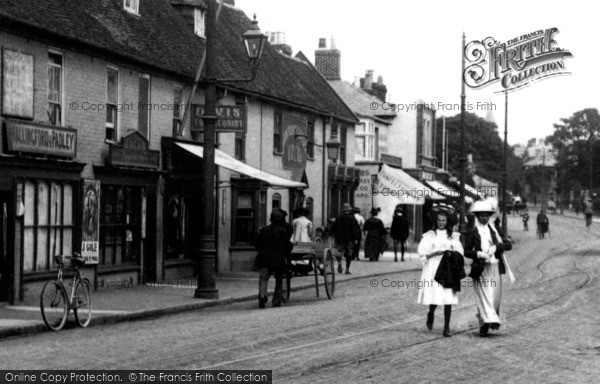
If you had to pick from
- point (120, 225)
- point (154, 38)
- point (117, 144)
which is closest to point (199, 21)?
point (154, 38)

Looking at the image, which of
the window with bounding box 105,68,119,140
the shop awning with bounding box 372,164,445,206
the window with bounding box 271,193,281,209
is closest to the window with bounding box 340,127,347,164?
the shop awning with bounding box 372,164,445,206

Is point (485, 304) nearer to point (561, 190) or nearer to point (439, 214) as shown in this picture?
point (439, 214)

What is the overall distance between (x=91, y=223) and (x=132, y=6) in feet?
23.5

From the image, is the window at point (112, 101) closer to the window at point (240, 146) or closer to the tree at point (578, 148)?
the window at point (240, 146)

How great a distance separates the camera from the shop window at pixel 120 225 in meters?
23.7

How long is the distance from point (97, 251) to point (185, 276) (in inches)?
218

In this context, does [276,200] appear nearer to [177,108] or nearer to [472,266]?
[177,108]

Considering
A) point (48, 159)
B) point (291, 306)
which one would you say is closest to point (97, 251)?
point (48, 159)

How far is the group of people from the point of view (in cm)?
1470

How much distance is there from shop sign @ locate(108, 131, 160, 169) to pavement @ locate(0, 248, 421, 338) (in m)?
2.80

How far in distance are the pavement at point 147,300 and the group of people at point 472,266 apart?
5353 mm

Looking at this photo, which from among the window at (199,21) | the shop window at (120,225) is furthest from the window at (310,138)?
the shop window at (120,225)

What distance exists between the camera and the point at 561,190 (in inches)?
5728

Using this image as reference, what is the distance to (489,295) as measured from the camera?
48.1 feet
